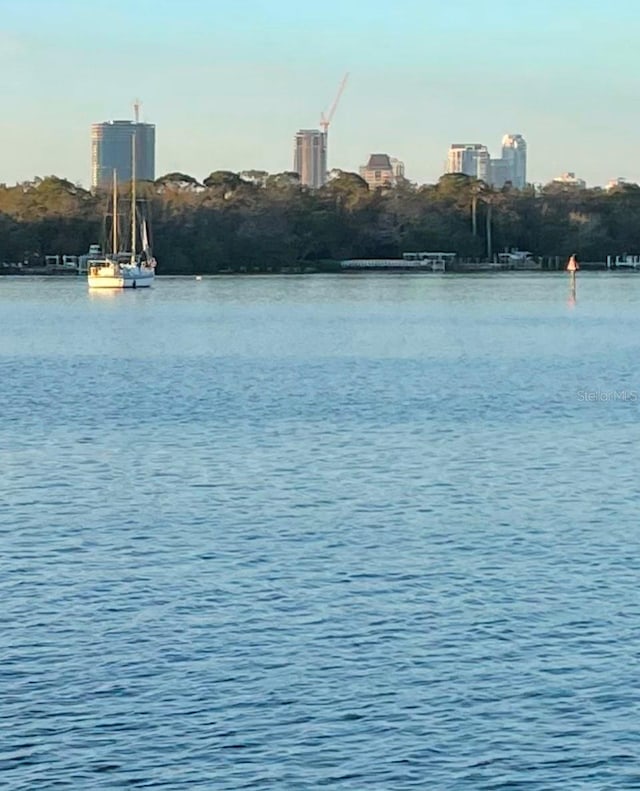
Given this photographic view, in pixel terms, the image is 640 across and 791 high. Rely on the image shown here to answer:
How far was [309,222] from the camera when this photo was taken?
184m

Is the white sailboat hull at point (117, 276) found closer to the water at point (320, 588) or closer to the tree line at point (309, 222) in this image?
the tree line at point (309, 222)

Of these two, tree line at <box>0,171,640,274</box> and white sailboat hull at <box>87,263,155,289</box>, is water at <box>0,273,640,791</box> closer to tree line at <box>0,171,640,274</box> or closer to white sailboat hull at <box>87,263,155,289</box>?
white sailboat hull at <box>87,263,155,289</box>

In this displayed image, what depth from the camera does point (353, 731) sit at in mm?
17891

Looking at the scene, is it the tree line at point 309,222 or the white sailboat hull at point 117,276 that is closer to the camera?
the white sailboat hull at point 117,276

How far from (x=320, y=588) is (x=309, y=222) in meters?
162

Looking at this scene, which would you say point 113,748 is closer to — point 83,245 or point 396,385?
point 396,385

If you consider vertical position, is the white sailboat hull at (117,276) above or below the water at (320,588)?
above

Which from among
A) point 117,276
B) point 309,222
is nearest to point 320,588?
point 117,276

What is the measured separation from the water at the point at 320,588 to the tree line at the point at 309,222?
4902 inches

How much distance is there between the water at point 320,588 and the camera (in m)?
17.4

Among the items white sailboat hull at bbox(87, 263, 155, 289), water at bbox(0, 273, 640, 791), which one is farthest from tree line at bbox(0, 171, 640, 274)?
water at bbox(0, 273, 640, 791)

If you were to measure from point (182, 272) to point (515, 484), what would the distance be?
150 meters

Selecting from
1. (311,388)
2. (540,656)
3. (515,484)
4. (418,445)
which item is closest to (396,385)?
(311,388)

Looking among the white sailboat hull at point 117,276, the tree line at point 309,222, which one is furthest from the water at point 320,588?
the tree line at point 309,222
